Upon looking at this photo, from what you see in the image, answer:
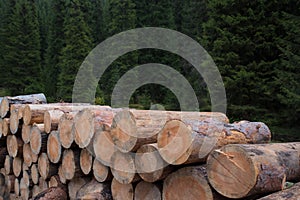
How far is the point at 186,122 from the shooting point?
2.37 m

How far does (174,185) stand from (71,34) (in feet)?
62.0

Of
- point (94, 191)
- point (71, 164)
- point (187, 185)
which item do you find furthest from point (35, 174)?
point (187, 185)

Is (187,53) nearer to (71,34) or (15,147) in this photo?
(71,34)

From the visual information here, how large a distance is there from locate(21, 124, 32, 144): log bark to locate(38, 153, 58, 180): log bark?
476 mm

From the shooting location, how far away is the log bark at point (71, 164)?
11.2 ft

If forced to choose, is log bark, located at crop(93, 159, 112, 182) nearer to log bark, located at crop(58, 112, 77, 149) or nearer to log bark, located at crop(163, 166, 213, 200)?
Result: log bark, located at crop(58, 112, 77, 149)

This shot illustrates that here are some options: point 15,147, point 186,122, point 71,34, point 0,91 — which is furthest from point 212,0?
point 0,91

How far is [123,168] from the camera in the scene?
8.97 ft

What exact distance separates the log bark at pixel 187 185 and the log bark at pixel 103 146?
27.3 inches

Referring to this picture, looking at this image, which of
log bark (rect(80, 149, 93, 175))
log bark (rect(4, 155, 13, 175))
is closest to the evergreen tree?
log bark (rect(4, 155, 13, 175))

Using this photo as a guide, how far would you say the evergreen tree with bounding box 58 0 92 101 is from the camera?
1920 cm

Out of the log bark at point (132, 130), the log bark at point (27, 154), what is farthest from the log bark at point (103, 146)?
the log bark at point (27, 154)

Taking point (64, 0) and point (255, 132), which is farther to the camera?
point (64, 0)

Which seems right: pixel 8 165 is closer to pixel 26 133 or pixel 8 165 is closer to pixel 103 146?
pixel 26 133
